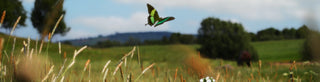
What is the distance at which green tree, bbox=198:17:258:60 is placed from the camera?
24.2 metres

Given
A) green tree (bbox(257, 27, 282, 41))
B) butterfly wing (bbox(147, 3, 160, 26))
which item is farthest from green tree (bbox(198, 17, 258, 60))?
green tree (bbox(257, 27, 282, 41))

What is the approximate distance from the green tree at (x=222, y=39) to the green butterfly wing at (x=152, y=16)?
74.4 feet

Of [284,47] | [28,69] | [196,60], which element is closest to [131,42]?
[28,69]

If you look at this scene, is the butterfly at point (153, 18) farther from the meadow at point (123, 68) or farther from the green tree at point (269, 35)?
the green tree at point (269, 35)

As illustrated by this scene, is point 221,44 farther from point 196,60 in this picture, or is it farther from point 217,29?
point 196,60

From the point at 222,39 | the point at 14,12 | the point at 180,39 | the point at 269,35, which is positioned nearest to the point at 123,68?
the point at 180,39

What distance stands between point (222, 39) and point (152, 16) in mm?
25008

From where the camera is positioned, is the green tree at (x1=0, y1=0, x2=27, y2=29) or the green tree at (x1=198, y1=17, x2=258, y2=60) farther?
the green tree at (x1=0, y1=0, x2=27, y2=29)

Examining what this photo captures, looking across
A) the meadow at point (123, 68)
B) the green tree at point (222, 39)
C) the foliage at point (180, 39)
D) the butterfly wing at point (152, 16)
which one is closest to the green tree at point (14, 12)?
the foliage at point (180, 39)

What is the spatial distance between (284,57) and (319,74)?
2733 cm

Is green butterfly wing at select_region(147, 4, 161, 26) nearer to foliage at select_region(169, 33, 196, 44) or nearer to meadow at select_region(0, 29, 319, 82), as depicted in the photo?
meadow at select_region(0, 29, 319, 82)

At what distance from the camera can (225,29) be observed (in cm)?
2661

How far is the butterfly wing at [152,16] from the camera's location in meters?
0.80

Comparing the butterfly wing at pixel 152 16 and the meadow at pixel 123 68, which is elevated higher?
the butterfly wing at pixel 152 16
